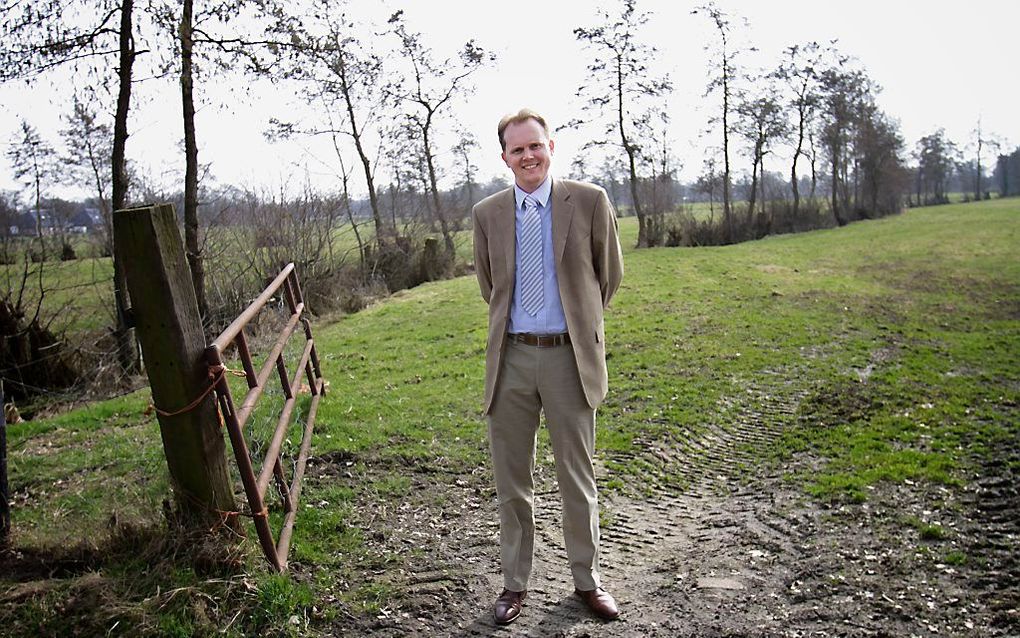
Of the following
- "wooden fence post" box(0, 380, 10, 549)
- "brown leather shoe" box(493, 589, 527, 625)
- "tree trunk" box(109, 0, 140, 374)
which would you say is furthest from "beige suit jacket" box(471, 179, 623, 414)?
"tree trunk" box(109, 0, 140, 374)

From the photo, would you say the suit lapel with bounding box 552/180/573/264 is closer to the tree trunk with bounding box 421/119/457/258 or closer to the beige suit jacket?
the beige suit jacket

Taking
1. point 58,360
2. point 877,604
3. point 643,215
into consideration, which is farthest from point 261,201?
point 643,215

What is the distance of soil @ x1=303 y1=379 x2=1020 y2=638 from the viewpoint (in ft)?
12.3

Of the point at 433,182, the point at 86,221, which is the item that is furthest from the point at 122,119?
the point at 433,182

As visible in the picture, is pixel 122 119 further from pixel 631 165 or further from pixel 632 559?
pixel 631 165

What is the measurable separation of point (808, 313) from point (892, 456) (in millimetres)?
8105

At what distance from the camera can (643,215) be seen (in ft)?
Result: 119

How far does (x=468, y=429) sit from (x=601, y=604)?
11.4 ft

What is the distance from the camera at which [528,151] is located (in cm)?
354

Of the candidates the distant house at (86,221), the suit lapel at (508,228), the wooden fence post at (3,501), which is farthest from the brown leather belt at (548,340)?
the distant house at (86,221)

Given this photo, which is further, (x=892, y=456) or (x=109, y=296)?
(x=109, y=296)

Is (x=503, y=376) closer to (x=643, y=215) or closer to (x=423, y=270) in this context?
(x=423, y=270)

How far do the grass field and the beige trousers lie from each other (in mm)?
781

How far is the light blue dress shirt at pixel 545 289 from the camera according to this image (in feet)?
12.0
